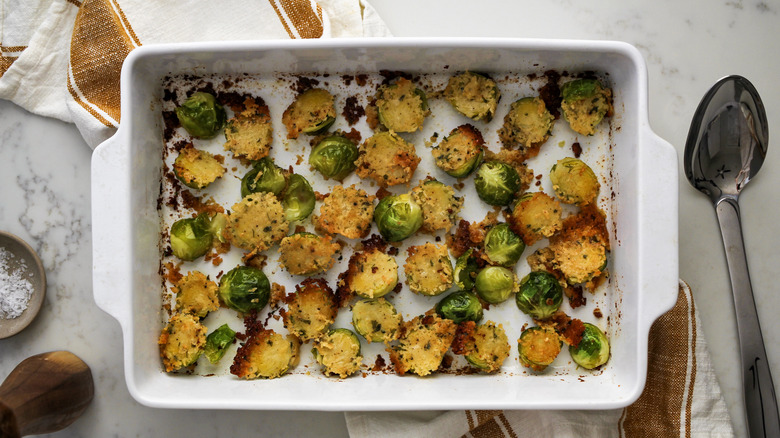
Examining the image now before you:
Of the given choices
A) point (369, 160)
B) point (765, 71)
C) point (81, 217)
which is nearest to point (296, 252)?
point (369, 160)

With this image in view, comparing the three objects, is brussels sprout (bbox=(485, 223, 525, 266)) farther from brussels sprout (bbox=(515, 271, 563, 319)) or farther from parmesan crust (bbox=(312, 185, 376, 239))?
parmesan crust (bbox=(312, 185, 376, 239))

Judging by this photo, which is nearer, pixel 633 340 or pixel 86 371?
pixel 633 340

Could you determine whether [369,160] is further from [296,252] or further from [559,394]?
[559,394]

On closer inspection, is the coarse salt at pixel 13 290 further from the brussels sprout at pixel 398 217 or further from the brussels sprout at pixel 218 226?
the brussels sprout at pixel 398 217

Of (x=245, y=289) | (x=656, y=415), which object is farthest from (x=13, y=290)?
(x=656, y=415)

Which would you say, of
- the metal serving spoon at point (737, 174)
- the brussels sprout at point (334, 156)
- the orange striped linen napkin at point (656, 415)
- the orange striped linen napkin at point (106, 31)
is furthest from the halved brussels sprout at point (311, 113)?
the metal serving spoon at point (737, 174)
